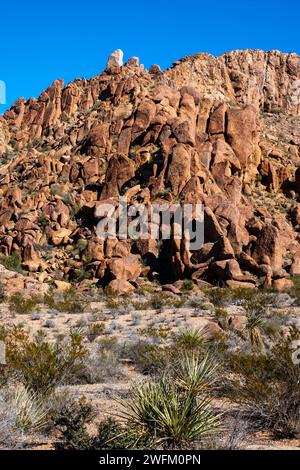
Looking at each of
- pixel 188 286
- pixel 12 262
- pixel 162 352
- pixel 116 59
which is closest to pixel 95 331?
pixel 162 352

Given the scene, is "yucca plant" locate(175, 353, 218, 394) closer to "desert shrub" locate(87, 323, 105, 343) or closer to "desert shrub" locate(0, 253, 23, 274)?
"desert shrub" locate(87, 323, 105, 343)

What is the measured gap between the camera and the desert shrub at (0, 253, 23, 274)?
1250 inches

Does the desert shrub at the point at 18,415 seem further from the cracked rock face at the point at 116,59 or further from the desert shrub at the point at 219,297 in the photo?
the cracked rock face at the point at 116,59

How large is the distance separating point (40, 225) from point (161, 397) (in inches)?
1214

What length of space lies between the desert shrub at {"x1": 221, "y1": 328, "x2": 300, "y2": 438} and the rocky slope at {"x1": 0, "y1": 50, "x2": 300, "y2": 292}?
19.8 meters

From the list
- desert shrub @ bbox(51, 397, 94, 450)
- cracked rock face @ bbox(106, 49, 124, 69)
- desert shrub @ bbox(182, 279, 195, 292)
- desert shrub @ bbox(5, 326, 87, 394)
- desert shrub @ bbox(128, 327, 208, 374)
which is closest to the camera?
desert shrub @ bbox(51, 397, 94, 450)

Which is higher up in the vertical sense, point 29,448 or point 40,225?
point 40,225

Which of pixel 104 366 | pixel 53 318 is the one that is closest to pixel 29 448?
pixel 104 366

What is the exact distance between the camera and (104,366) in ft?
33.7

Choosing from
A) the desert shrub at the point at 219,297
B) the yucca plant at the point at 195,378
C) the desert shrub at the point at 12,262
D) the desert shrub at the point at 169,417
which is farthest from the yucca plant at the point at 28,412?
the desert shrub at the point at 12,262

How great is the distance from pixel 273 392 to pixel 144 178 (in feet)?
101

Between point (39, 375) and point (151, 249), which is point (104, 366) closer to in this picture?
point (39, 375)

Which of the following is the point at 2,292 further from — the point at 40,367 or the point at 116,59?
the point at 116,59

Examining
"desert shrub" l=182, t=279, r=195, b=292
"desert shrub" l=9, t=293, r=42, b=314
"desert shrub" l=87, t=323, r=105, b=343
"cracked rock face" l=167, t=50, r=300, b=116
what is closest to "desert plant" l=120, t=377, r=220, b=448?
"desert shrub" l=87, t=323, r=105, b=343
